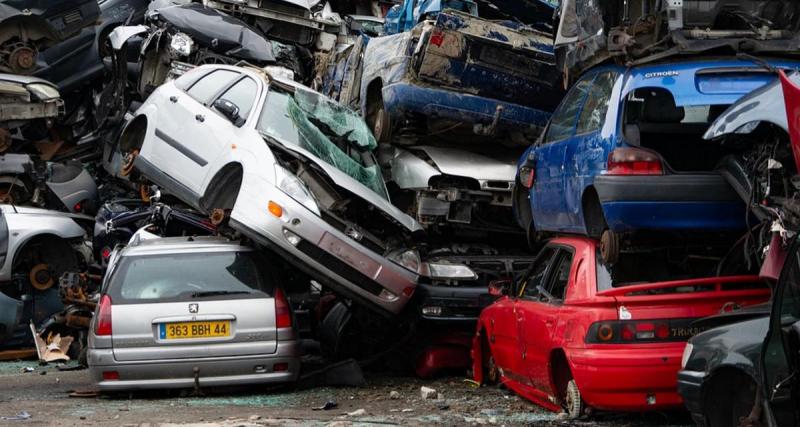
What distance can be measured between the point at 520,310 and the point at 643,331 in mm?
1856

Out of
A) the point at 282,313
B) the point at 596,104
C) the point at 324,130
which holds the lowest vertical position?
the point at 282,313

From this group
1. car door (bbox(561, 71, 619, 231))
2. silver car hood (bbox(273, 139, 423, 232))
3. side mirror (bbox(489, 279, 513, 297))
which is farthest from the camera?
silver car hood (bbox(273, 139, 423, 232))

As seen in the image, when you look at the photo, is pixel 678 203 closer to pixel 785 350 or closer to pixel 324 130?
pixel 785 350

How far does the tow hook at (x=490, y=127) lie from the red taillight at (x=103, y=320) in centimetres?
428

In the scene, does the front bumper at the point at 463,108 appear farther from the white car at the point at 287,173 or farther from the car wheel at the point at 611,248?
the car wheel at the point at 611,248

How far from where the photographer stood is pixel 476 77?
1228cm

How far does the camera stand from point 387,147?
1313 centimetres

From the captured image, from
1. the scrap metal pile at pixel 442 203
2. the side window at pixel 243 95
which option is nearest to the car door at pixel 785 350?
the scrap metal pile at pixel 442 203

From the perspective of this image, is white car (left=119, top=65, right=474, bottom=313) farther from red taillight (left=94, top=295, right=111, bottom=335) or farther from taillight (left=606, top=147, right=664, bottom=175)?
taillight (left=606, top=147, right=664, bottom=175)

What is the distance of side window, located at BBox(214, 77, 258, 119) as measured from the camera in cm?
1201

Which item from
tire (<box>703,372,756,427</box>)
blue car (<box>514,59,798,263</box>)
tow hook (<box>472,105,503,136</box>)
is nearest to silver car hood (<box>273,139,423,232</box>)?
tow hook (<box>472,105,503,136</box>)

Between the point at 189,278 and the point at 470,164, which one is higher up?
the point at 470,164

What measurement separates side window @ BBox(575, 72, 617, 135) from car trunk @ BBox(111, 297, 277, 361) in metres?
3.23

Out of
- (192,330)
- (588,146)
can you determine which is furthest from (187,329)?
(588,146)
